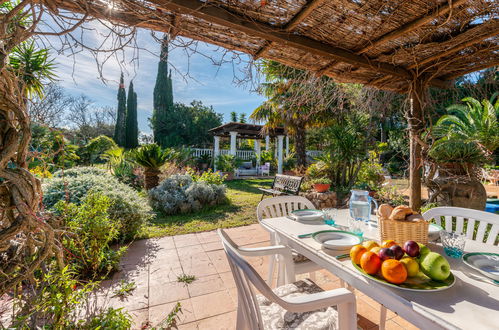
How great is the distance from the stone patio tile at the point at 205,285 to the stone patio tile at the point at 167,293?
2.5 inches

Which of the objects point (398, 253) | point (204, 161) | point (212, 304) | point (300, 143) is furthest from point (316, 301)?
point (204, 161)

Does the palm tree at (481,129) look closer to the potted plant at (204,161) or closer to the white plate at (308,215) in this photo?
the white plate at (308,215)

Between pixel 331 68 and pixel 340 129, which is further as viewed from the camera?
pixel 340 129

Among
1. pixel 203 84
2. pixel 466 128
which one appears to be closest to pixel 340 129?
pixel 466 128

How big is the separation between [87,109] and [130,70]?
72.6 ft

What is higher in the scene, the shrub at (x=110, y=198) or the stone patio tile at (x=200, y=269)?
the shrub at (x=110, y=198)

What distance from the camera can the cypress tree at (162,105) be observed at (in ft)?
70.1

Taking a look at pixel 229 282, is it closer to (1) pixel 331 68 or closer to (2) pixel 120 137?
(1) pixel 331 68

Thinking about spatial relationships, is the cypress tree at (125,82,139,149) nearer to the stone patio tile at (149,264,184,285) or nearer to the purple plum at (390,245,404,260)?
the stone patio tile at (149,264,184,285)

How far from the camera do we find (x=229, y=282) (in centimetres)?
242

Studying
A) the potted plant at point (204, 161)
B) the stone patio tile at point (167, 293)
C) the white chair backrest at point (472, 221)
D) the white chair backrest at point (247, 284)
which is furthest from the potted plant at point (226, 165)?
the white chair backrest at point (247, 284)

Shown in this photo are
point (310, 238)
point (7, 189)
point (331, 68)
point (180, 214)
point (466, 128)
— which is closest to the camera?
point (7, 189)

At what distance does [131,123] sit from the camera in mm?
20562

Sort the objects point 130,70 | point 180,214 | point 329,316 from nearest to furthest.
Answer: point 329,316
point 130,70
point 180,214
